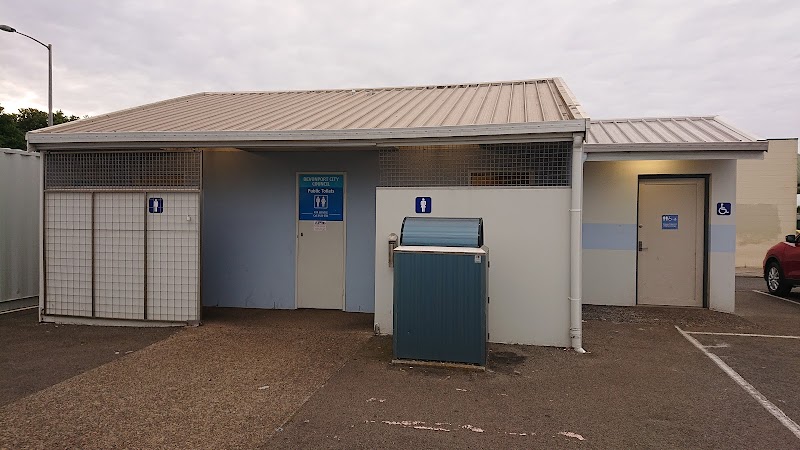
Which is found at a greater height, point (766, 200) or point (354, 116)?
point (354, 116)

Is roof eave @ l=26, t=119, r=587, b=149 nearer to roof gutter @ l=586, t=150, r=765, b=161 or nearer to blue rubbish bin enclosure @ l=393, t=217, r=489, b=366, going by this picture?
blue rubbish bin enclosure @ l=393, t=217, r=489, b=366

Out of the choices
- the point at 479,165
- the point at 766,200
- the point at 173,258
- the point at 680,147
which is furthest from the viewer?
the point at 766,200

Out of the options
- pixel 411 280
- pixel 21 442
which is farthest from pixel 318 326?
pixel 21 442

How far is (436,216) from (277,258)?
3.29 metres

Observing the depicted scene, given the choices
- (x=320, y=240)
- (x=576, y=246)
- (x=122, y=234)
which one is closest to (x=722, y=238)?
(x=576, y=246)

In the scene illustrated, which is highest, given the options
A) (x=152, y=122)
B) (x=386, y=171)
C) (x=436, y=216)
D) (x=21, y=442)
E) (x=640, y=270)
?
(x=152, y=122)

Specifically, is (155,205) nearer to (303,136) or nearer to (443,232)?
(303,136)

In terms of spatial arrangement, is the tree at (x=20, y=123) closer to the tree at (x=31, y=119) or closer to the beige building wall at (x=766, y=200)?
the tree at (x=31, y=119)

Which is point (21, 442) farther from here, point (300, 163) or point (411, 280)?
point (300, 163)

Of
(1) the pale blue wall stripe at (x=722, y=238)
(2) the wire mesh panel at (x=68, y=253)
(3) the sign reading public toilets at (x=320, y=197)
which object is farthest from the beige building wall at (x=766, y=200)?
(2) the wire mesh panel at (x=68, y=253)

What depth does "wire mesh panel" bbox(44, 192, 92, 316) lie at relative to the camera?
712cm

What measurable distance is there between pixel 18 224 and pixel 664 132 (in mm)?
11578

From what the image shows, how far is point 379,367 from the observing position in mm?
5238

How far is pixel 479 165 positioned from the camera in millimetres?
6238
